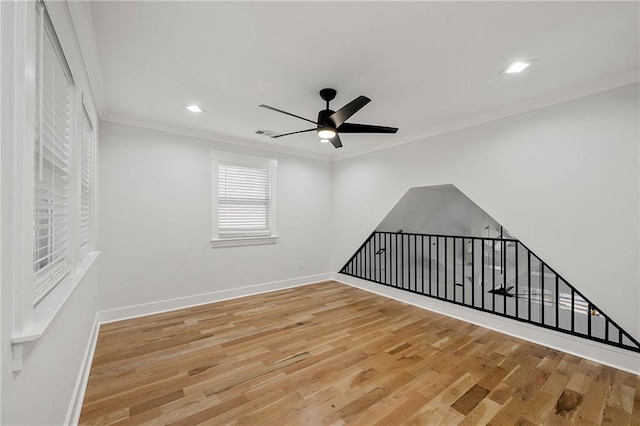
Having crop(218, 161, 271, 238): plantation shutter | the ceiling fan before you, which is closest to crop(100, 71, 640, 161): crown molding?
crop(218, 161, 271, 238): plantation shutter

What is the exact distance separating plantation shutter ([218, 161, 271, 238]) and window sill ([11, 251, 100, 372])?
241cm

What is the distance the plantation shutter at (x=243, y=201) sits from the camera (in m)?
4.32

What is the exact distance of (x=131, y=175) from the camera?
358 cm

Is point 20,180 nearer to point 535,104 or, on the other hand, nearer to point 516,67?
point 516,67

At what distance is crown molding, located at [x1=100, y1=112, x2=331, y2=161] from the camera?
3.49 meters

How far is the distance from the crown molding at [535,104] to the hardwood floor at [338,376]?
2537 millimetres

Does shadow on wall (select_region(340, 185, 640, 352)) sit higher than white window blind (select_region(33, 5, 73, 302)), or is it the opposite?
white window blind (select_region(33, 5, 73, 302))

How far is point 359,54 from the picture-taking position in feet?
7.11

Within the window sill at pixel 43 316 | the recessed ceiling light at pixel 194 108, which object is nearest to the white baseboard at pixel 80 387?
the window sill at pixel 43 316

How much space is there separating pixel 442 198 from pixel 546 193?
3.24 m

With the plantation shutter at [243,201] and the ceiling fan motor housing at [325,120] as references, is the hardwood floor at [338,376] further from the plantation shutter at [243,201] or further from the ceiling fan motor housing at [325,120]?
the ceiling fan motor housing at [325,120]

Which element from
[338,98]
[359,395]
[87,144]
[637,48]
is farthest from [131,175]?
[637,48]

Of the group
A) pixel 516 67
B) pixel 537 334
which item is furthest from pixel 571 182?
pixel 537 334

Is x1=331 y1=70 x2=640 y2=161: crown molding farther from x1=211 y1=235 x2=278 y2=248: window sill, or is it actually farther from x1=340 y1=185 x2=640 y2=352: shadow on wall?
x1=211 y1=235 x2=278 y2=248: window sill
